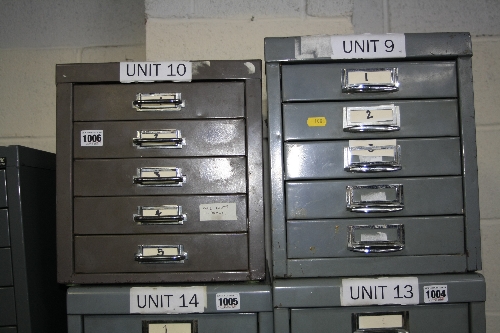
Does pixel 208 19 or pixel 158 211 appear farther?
pixel 208 19

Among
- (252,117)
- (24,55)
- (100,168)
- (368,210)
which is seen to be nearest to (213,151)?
(252,117)

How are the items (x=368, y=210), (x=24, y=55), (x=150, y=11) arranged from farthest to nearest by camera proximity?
(x=24, y=55) → (x=150, y=11) → (x=368, y=210)

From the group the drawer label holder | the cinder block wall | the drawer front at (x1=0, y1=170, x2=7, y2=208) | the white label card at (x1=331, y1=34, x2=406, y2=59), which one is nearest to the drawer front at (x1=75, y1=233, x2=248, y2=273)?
the drawer front at (x1=0, y1=170, x2=7, y2=208)

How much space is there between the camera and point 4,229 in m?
0.98

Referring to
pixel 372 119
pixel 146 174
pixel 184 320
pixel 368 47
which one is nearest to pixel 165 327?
pixel 184 320

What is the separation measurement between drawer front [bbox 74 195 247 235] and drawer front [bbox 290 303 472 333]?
26cm

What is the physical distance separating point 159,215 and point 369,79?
1.94 feet

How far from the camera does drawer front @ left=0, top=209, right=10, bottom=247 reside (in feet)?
3.20

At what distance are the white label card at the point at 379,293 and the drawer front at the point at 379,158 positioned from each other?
0.83 feet

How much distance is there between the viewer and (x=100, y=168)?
0.94m

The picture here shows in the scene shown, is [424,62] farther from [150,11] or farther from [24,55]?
[24,55]

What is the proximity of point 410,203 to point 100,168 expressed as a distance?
743 mm

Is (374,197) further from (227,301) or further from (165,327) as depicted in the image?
(165,327)

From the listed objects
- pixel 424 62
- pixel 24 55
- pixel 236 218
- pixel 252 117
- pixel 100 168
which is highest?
pixel 24 55
